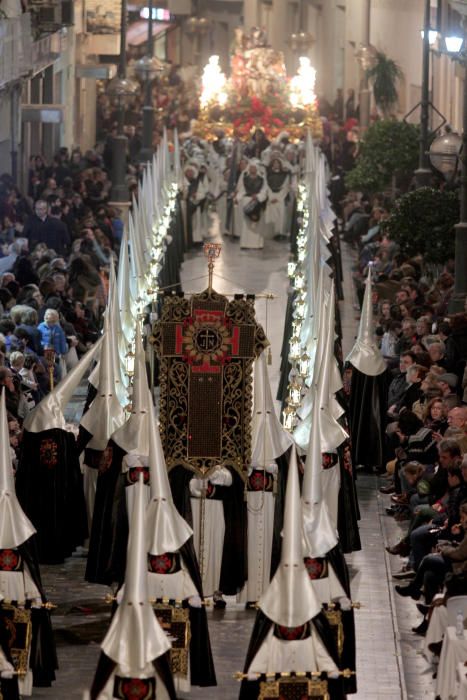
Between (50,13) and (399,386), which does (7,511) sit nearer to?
(399,386)

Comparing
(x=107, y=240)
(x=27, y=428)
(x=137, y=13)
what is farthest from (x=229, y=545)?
(x=137, y=13)

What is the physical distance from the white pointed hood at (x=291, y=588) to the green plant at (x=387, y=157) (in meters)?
23.9

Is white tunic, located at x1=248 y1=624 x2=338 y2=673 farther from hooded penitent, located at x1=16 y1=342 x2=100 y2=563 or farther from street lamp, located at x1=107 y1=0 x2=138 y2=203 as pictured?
street lamp, located at x1=107 y1=0 x2=138 y2=203

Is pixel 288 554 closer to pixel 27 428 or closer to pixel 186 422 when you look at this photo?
pixel 186 422

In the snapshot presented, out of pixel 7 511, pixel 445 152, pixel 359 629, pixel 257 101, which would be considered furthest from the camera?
pixel 257 101

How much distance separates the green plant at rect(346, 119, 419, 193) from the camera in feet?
121

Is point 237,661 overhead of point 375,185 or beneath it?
beneath

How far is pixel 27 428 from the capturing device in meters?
18.5

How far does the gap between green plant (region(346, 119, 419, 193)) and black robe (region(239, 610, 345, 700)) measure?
78.7ft

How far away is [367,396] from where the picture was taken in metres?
22.7

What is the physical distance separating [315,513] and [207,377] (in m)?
2.61

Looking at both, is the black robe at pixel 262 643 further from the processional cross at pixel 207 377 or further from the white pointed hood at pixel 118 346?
the white pointed hood at pixel 118 346

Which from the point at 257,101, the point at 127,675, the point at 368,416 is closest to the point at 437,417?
the point at 368,416

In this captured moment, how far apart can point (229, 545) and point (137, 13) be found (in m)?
56.1
